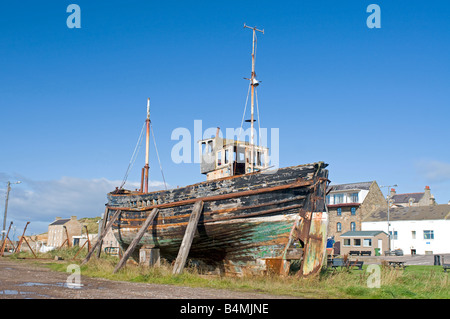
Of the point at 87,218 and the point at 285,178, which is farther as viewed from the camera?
the point at 87,218

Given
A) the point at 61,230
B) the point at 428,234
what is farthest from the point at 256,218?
the point at 61,230

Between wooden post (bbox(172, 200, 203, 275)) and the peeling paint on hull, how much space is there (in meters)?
0.57

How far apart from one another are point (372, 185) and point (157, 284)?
5228cm

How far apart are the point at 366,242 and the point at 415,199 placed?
25595 mm

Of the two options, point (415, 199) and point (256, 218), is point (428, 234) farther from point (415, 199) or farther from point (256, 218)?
point (256, 218)

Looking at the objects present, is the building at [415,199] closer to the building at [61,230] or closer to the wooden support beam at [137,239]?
the building at [61,230]

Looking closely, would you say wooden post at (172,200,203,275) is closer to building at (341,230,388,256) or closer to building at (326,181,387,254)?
building at (341,230,388,256)

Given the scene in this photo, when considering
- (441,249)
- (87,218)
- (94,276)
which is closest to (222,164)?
(94,276)

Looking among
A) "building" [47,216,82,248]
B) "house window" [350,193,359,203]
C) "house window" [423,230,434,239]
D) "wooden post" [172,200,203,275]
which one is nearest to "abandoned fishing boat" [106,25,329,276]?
"wooden post" [172,200,203,275]

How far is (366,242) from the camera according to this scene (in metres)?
50.5

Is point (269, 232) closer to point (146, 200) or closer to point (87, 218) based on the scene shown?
point (146, 200)

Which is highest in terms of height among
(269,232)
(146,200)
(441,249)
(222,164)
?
(222,164)

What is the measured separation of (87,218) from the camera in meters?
84.9
